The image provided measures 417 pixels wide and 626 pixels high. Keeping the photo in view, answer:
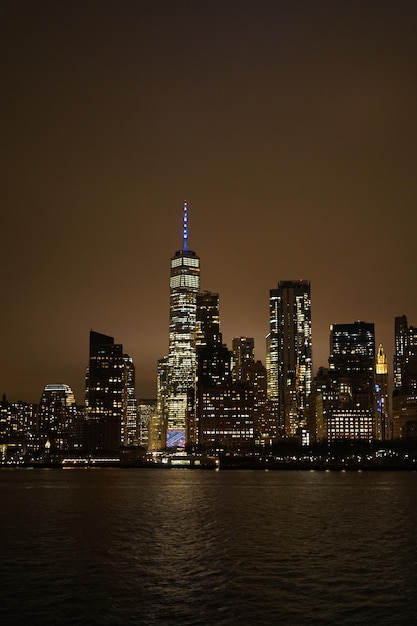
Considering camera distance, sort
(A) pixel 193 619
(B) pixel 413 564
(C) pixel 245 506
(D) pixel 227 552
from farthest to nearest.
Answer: (C) pixel 245 506, (D) pixel 227 552, (B) pixel 413 564, (A) pixel 193 619

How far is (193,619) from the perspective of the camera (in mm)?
37562

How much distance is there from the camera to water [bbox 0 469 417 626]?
39.0 m

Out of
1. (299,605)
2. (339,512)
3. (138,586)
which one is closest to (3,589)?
(138,586)

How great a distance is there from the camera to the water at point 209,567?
38969mm

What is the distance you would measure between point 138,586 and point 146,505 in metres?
62.5

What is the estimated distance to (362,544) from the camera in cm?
6359

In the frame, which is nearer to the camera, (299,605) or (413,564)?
(299,605)

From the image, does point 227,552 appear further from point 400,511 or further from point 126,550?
point 400,511

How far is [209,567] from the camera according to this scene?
52344mm

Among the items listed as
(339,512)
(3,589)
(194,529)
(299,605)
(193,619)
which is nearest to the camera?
(193,619)

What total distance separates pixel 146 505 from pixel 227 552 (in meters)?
49.5

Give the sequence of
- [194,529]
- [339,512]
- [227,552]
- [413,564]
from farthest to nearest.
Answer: [339,512] < [194,529] < [227,552] < [413,564]

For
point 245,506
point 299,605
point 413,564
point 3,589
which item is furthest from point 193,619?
point 245,506

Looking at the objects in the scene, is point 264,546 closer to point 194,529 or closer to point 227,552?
point 227,552
